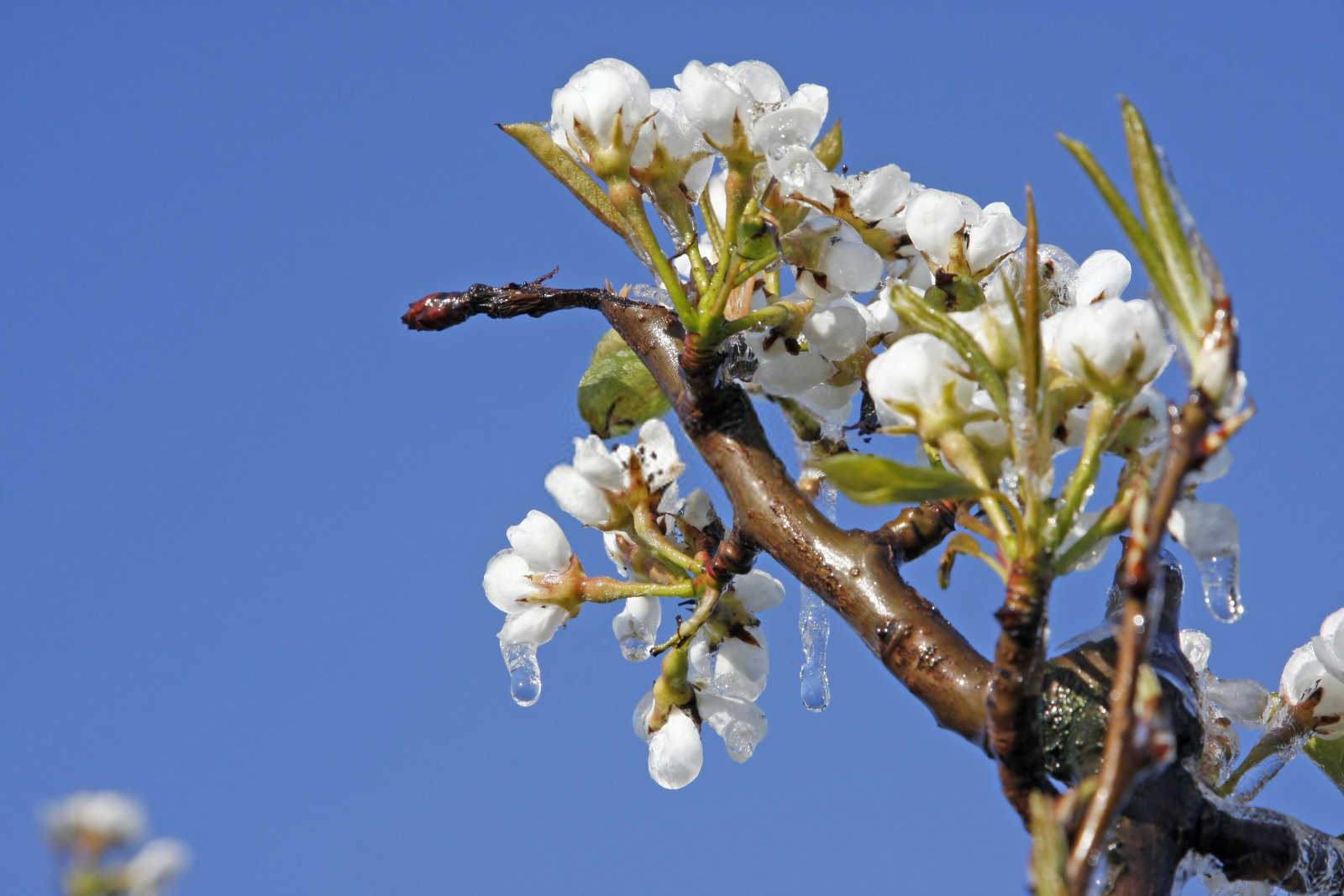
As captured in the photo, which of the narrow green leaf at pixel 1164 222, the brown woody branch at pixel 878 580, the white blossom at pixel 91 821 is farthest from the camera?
the white blossom at pixel 91 821

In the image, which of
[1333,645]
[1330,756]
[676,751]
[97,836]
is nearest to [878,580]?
[676,751]

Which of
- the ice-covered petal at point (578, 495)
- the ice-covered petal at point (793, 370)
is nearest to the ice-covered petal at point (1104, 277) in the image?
the ice-covered petal at point (793, 370)

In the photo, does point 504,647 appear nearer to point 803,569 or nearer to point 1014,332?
point 803,569

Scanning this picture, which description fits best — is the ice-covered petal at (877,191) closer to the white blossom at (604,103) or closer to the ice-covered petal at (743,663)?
the white blossom at (604,103)

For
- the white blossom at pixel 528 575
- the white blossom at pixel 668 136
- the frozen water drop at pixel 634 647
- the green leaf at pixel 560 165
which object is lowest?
the frozen water drop at pixel 634 647

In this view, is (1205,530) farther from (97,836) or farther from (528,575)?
(97,836)

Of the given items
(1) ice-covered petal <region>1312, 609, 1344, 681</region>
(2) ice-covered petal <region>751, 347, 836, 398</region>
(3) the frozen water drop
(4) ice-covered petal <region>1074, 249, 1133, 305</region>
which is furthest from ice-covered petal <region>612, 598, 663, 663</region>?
(1) ice-covered petal <region>1312, 609, 1344, 681</region>

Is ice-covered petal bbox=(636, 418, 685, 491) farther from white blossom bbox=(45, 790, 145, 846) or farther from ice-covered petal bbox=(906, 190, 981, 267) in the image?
white blossom bbox=(45, 790, 145, 846)
